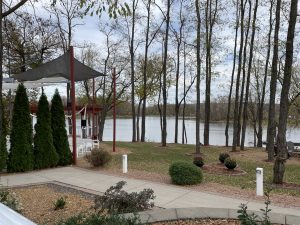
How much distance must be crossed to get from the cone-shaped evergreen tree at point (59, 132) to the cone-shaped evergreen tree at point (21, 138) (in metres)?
1.03

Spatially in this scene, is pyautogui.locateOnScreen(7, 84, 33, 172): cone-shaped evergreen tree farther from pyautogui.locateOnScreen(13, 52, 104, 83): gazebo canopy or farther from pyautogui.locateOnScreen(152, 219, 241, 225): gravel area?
pyautogui.locateOnScreen(152, 219, 241, 225): gravel area

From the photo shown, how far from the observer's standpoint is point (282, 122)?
34.8 feet

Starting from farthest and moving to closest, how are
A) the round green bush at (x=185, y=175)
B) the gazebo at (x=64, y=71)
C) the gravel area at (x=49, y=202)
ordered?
the gazebo at (x=64, y=71), the round green bush at (x=185, y=175), the gravel area at (x=49, y=202)

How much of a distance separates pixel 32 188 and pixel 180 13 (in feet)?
76.8

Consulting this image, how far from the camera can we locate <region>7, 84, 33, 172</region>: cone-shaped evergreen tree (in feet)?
38.9

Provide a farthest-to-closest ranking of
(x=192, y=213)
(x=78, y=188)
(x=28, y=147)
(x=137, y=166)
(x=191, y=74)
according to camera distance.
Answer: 1. (x=191, y=74)
2. (x=137, y=166)
3. (x=28, y=147)
4. (x=78, y=188)
5. (x=192, y=213)

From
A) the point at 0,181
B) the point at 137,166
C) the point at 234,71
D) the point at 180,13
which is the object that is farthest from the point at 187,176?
the point at 180,13

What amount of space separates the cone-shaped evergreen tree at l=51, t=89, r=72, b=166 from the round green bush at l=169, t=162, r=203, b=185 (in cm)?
489

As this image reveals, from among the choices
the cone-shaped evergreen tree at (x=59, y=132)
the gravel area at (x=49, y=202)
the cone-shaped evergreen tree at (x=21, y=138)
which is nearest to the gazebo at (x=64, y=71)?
the cone-shaped evergreen tree at (x=59, y=132)

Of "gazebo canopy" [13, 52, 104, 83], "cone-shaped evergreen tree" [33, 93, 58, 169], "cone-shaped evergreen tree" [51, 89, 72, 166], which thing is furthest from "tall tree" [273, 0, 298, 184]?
"gazebo canopy" [13, 52, 104, 83]

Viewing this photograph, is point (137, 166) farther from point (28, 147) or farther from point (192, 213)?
point (192, 213)

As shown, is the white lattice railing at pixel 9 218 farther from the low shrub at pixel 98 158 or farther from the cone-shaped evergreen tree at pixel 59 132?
the cone-shaped evergreen tree at pixel 59 132

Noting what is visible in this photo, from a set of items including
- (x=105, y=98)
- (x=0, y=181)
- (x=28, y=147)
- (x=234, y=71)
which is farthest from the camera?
(x=105, y=98)

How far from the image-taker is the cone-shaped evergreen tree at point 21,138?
1185 centimetres
